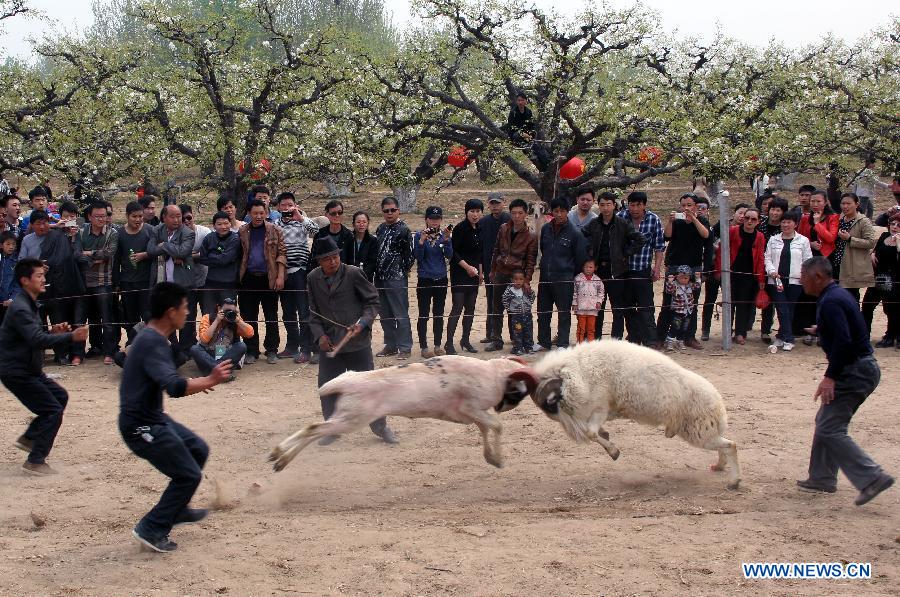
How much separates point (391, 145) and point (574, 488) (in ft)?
36.0

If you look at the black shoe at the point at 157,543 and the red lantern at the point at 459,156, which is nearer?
the black shoe at the point at 157,543

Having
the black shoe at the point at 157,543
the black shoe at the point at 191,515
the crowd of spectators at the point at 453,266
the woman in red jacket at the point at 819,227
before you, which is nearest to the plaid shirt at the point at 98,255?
the crowd of spectators at the point at 453,266

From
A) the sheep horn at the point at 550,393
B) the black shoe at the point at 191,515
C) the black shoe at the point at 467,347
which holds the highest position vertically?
the sheep horn at the point at 550,393

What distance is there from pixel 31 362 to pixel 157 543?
2.50 metres

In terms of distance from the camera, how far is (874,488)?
21.2 ft

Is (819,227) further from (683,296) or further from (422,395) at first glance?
(422,395)

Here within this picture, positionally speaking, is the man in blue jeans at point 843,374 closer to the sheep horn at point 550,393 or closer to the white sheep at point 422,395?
the sheep horn at point 550,393

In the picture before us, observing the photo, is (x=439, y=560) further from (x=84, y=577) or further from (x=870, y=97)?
(x=870, y=97)

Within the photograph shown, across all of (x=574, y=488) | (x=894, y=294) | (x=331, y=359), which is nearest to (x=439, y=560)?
(x=574, y=488)

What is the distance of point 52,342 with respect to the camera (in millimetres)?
7262

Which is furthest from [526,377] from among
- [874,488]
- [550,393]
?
[874,488]

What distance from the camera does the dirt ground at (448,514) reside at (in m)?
5.46

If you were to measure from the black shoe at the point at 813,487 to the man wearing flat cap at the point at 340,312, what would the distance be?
11.4 ft

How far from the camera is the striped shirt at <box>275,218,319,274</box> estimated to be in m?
11.7
